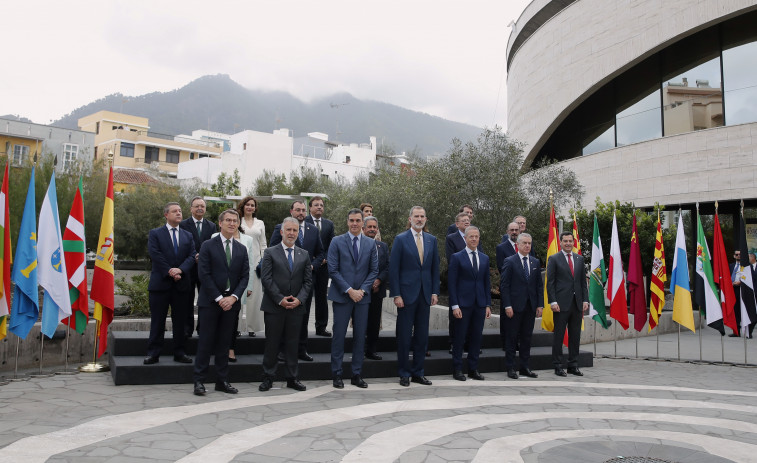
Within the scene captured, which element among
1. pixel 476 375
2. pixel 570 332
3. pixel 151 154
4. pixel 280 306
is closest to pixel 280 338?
pixel 280 306

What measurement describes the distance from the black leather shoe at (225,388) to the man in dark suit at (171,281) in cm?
80

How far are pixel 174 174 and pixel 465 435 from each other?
6568cm

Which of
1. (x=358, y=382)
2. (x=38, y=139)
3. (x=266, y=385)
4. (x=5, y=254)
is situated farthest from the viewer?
(x=38, y=139)

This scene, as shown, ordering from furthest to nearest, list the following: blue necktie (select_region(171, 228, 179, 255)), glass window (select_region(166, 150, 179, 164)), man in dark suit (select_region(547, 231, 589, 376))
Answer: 1. glass window (select_region(166, 150, 179, 164))
2. man in dark suit (select_region(547, 231, 589, 376))
3. blue necktie (select_region(171, 228, 179, 255))

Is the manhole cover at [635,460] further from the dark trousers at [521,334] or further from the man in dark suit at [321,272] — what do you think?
the man in dark suit at [321,272]

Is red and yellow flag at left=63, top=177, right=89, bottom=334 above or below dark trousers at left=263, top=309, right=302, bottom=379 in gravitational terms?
above

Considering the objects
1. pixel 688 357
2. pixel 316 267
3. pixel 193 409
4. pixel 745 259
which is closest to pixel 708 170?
pixel 745 259

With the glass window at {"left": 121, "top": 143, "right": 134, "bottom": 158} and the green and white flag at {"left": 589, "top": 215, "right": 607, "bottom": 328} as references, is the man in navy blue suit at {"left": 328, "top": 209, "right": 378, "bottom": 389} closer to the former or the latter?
the green and white flag at {"left": 589, "top": 215, "right": 607, "bottom": 328}

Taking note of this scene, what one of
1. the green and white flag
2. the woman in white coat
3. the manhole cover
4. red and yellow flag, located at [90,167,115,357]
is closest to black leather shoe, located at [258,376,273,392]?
the woman in white coat

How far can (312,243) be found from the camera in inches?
313

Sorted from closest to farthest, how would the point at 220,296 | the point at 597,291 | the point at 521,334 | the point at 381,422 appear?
1. the point at 381,422
2. the point at 220,296
3. the point at 521,334
4. the point at 597,291

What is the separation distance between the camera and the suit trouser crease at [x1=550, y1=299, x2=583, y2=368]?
8268mm

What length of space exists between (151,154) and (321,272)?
64334 millimetres

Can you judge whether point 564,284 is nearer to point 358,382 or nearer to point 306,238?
point 358,382
